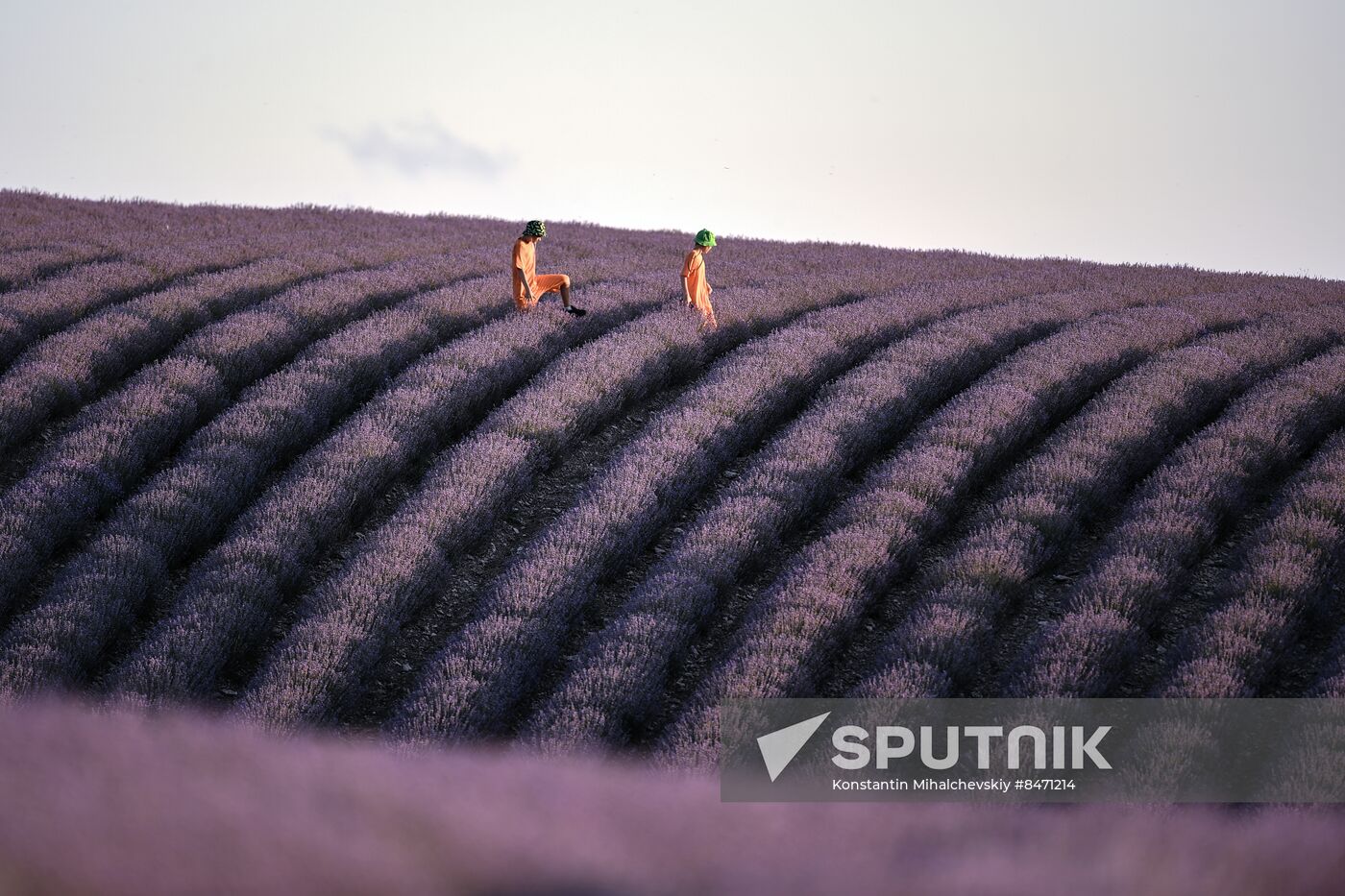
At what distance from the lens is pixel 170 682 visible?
575 centimetres

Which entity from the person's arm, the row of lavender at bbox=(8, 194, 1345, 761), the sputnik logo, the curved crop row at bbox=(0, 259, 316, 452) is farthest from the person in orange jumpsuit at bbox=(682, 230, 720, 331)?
the sputnik logo

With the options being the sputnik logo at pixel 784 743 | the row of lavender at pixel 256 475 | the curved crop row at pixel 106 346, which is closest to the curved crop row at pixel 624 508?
the row of lavender at pixel 256 475

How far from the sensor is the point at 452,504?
24.2 feet

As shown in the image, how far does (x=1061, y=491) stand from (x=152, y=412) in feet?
20.9

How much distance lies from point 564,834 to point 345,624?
435 centimetres

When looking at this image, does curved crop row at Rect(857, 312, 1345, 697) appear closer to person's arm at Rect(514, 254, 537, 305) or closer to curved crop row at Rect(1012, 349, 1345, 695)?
curved crop row at Rect(1012, 349, 1345, 695)

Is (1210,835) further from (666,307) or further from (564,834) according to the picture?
(666,307)

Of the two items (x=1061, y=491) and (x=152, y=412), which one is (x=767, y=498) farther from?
(x=152, y=412)

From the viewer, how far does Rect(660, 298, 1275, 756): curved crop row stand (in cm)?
567

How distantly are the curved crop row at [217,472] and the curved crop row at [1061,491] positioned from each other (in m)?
4.06

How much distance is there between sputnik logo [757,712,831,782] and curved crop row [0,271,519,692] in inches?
136

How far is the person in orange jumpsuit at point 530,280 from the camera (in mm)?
10180

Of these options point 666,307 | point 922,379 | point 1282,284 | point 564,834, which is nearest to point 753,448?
point 922,379

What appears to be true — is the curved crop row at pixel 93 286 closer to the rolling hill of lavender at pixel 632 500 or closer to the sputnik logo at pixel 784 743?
the rolling hill of lavender at pixel 632 500
